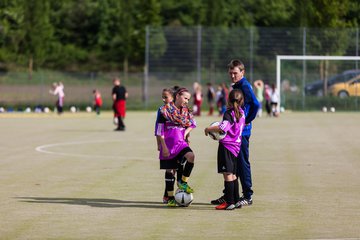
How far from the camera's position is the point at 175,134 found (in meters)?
13.9

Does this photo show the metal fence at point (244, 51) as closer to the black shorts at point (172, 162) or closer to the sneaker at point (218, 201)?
the sneaker at point (218, 201)

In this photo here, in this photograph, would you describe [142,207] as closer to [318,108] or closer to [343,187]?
[343,187]

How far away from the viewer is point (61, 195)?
15.3 metres

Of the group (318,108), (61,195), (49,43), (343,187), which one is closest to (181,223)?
(61,195)

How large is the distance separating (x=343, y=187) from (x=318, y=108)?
3769 cm

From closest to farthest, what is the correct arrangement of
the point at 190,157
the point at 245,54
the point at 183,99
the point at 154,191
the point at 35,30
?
the point at 190,157
the point at 183,99
the point at 154,191
the point at 245,54
the point at 35,30

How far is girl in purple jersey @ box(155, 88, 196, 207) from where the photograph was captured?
545 inches

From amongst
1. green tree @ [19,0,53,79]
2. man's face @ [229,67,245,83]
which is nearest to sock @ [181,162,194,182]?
man's face @ [229,67,245,83]

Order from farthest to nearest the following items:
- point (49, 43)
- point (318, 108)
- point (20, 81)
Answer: point (49, 43) < point (20, 81) < point (318, 108)

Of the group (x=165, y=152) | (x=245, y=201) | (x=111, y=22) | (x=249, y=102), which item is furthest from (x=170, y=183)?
(x=111, y=22)

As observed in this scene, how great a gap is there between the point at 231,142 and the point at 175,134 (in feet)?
2.83

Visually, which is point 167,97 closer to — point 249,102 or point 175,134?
point 175,134

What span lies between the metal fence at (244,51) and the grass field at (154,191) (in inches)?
970

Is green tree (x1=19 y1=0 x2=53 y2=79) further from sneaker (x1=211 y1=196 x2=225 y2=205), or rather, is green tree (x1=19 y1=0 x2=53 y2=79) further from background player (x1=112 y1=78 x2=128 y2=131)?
sneaker (x1=211 y1=196 x2=225 y2=205)
